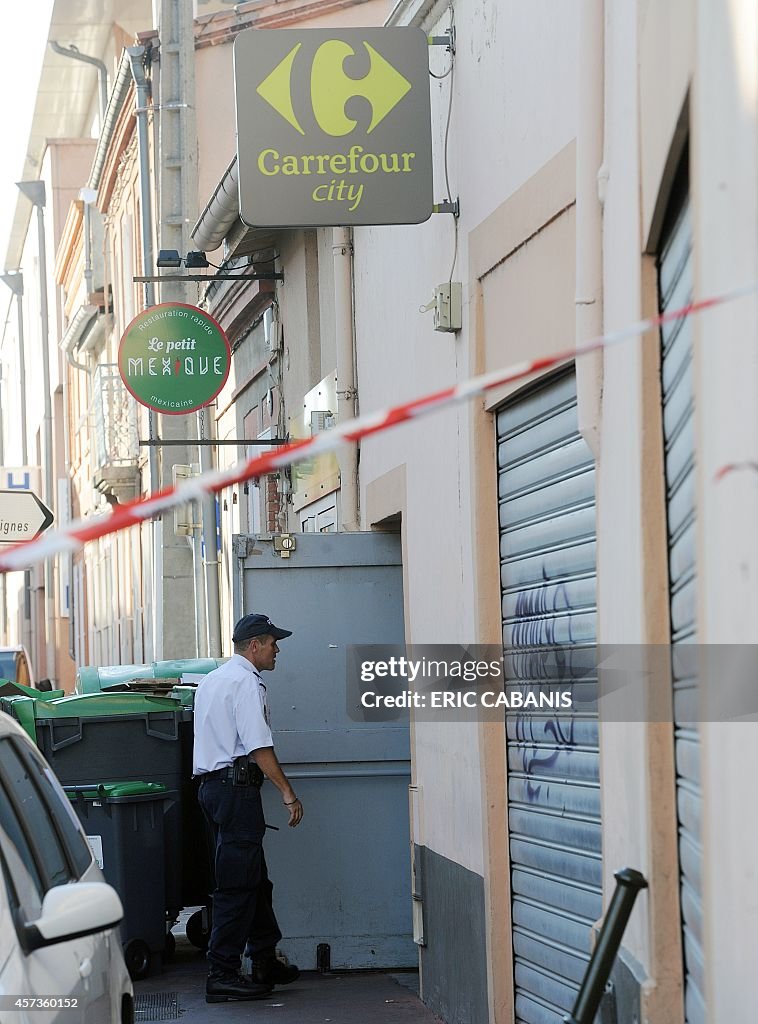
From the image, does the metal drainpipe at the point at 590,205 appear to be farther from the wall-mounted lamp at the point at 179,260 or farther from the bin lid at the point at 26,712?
the wall-mounted lamp at the point at 179,260

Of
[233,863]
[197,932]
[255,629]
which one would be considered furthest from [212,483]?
[197,932]

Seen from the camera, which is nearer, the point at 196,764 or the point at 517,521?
the point at 517,521

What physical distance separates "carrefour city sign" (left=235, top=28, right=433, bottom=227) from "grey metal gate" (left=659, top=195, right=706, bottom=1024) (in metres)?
3.82

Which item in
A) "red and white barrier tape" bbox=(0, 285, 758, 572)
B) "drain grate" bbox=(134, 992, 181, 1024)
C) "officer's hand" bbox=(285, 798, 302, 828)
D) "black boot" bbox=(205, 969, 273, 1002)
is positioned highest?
"red and white barrier tape" bbox=(0, 285, 758, 572)

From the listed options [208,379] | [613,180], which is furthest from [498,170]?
[208,379]

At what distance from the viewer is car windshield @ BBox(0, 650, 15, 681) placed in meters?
21.0

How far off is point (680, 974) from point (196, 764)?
191 inches

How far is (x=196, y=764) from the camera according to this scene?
364 inches

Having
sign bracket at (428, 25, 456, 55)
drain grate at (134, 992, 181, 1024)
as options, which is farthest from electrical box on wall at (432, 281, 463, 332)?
drain grate at (134, 992, 181, 1024)

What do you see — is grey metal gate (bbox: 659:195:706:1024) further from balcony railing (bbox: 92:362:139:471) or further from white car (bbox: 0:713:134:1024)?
balcony railing (bbox: 92:362:139:471)

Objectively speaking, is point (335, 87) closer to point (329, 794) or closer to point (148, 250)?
point (329, 794)

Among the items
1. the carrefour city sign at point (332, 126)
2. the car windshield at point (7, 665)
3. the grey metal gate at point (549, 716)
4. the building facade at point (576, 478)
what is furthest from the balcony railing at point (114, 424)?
the grey metal gate at point (549, 716)

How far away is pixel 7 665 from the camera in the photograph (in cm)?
2127

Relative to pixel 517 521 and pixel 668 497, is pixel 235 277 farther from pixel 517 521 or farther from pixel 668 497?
pixel 668 497
